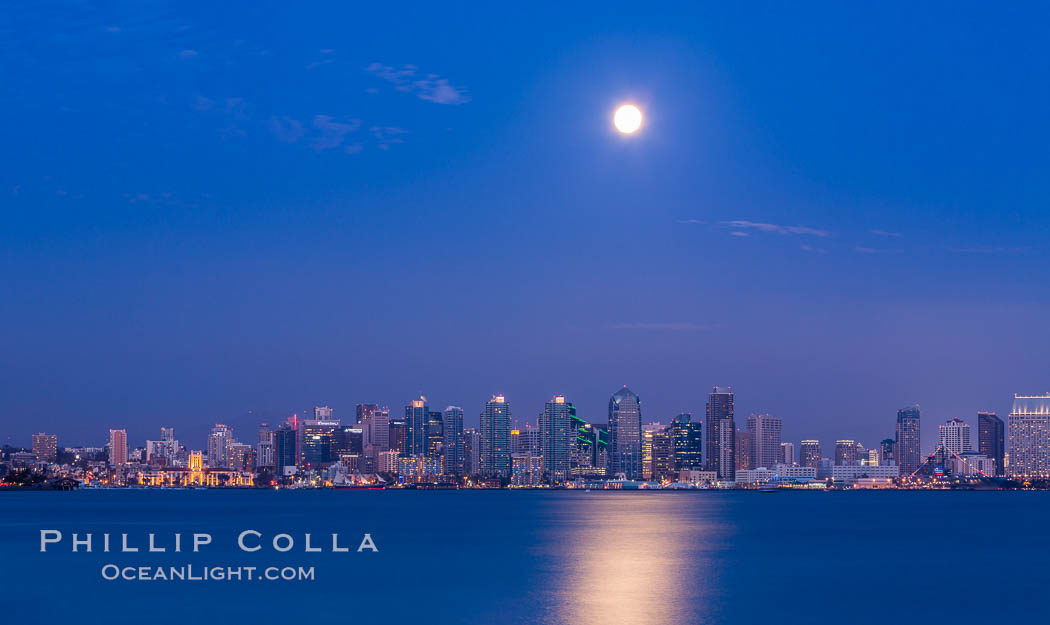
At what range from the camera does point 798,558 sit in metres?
78.4

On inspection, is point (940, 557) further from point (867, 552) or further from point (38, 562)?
point (38, 562)

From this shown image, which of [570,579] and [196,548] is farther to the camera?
[196,548]

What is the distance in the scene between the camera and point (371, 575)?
6200 cm

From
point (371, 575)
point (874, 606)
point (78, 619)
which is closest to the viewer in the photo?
point (78, 619)

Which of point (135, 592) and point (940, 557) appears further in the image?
point (940, 557)

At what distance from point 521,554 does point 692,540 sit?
66.5 feet

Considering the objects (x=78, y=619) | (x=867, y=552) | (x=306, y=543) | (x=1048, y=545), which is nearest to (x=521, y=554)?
(x=306, y=543)

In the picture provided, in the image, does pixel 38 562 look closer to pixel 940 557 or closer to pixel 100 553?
pixel 100 553

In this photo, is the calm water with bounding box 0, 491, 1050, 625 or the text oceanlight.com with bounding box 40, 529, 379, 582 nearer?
the calm water with bounding box 0, 491, 1050, 625

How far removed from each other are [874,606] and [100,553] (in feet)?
163

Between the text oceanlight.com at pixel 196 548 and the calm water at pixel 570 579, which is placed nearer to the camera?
the calm water at pixel 570 579

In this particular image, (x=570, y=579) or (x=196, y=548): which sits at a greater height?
(x=570, y=579)

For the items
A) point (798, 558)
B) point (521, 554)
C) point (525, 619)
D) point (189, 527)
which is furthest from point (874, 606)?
point (189, 527)

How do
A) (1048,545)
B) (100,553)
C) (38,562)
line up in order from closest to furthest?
(38,562)
(100,553)
(1048,545)
